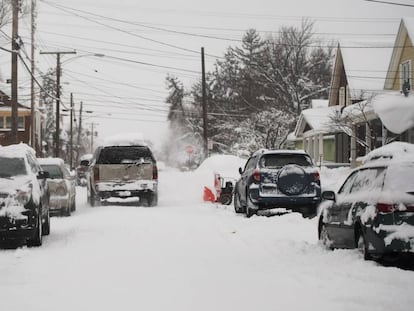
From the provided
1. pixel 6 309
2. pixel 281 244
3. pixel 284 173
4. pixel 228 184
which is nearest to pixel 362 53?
pixel 228 184

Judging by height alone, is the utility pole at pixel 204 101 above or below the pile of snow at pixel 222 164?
above

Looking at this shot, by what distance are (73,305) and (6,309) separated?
66 cm

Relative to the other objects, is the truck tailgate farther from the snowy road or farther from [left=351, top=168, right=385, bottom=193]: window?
[left=351, top=168, right=385, bottom=193]: window

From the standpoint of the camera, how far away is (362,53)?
4369 cm

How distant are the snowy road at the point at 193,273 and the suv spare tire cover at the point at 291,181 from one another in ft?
Result: 5.98

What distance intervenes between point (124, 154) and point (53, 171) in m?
2.90

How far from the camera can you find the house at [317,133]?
151ft

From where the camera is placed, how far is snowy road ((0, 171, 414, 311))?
7172 millimetres

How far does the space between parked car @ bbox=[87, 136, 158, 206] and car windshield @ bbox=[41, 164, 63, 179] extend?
1.55 m

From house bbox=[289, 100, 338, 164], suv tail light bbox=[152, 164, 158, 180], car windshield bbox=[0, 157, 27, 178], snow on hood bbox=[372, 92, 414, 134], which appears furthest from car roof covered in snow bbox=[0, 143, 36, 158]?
house bbox=[289, 100, 338, 164]

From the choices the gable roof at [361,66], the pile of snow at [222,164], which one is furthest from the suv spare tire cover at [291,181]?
the gable roof at [361,66]

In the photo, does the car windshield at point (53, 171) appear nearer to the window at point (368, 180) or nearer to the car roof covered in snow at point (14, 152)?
the car roof covered in snow at point (14, 152)

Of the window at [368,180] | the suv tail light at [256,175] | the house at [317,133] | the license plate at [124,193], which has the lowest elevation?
the license plate at [124,193]

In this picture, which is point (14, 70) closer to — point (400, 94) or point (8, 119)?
point (400, 94)
